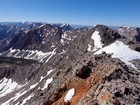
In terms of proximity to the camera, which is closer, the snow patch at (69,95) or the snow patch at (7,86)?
the snow patch at (69,95)

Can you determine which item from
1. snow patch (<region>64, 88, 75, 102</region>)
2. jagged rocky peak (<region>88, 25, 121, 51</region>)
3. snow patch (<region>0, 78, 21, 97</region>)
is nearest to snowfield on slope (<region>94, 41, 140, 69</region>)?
snow patch (<region>64, 88, 75, 102</region>)

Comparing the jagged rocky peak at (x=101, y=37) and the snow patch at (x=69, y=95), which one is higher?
the snow patch at (x=69, y=95)

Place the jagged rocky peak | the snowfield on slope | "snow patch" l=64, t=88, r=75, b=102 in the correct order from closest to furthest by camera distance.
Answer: "snow patch" l=64, t=88, r=75, b=102 → the snowfield on slope → the jagged rocky peak

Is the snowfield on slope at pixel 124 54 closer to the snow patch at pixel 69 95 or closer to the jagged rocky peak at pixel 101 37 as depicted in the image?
the snow patch at pixel 69 95

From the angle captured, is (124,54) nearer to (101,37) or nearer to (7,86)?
(101,37)

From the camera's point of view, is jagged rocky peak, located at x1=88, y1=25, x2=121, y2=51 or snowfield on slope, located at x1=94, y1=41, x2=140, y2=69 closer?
snowfield on slope, located at x1=94, y1=41, x2=140, y2=69

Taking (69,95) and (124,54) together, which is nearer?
(69,95)

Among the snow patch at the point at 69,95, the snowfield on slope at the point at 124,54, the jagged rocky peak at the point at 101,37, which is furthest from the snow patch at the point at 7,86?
the snow patch at the point at 69,95

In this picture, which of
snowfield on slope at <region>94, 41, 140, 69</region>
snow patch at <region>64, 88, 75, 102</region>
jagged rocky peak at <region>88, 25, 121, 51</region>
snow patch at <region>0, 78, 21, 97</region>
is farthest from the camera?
snow patch at <region>0, 78, 21, 97</region>

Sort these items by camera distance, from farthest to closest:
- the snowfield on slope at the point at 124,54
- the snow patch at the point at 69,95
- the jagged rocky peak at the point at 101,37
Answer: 1. the jagged rocky peak at the point at 101,37
2. the snowfield on slope at the point at 124,54
3. the snow patch at the point at 69,95

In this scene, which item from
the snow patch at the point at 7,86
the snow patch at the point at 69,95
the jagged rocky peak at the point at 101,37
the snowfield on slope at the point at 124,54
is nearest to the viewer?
the snow patch at the point at 69,95

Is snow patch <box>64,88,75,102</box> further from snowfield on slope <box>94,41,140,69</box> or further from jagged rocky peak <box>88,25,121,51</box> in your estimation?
jagged rocky peak <box>88,25,121,51</box>

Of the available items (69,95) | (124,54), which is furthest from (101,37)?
(69,95)
